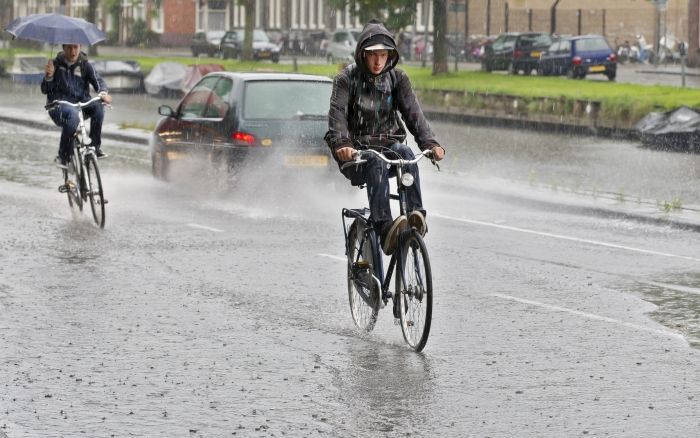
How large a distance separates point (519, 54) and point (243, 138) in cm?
4368

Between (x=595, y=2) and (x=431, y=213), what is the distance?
2616 inches

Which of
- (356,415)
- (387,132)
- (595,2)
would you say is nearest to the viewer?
(356,415)

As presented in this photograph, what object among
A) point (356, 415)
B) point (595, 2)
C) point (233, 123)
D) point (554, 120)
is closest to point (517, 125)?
point (554, 120)

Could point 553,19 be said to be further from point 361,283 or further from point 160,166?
point 361,283

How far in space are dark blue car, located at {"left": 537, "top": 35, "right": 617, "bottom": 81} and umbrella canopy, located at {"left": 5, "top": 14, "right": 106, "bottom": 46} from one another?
3716cm

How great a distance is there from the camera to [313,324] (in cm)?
907

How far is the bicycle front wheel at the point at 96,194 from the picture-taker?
44.6ft

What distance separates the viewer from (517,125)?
101 ft

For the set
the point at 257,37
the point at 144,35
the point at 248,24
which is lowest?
the point at 248,24

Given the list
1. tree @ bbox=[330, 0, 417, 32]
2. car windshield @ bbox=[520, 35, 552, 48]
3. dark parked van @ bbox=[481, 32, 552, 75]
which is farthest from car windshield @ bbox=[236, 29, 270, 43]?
tree @ bbox=[330, 0, 417, 32]

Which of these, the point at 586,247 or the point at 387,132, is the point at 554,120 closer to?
the point at 586,247

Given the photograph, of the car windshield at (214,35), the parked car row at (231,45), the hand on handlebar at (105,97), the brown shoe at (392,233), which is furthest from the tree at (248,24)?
the brown shoe at (392,233)

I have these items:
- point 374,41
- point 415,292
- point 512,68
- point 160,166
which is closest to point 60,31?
point 160,166

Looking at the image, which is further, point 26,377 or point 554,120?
point 554,120
